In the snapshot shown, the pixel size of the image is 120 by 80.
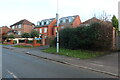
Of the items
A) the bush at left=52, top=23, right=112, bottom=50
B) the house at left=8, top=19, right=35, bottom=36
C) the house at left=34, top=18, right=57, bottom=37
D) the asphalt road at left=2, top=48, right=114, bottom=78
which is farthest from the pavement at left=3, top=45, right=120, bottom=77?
the house at left=8, top=19, right=35, bottom=36

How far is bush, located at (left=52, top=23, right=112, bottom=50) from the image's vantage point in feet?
44.4

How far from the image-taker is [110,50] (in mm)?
14500

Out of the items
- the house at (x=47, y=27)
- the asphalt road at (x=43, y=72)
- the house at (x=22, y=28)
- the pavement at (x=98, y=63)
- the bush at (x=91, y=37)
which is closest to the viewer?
the asphalt road at (x=43, y=72)

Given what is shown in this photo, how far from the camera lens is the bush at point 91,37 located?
13537mm

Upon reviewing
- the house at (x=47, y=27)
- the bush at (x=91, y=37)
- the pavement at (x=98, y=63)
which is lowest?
the pavement at (x=98, y=63)

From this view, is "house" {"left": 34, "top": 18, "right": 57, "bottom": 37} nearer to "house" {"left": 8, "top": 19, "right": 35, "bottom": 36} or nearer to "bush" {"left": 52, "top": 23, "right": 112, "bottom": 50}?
"house" {"left": 8, "top": 19, "right": 35, "bottom": 36}

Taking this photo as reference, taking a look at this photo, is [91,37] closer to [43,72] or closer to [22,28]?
[43,72]

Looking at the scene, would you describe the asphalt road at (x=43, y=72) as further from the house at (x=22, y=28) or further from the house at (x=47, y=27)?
the house at (x=22, y=28)

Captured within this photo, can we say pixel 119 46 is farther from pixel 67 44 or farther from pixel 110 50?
pixel 67 44

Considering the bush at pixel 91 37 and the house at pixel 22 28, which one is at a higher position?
the house at pixel 22 28

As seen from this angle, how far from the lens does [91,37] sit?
14.0 metres

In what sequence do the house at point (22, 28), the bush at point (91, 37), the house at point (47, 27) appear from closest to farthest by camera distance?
the bush at point (91, 37) < the house at point (47, 27) < the house at point (22, 28)

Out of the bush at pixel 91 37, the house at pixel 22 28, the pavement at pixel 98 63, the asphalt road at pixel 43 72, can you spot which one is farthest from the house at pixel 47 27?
the asphalt road at pixel 43 72

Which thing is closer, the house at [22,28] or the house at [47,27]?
the house at [47,27]
